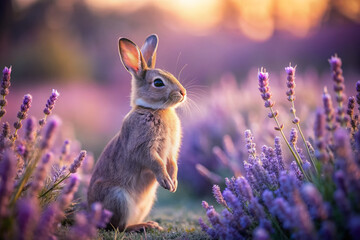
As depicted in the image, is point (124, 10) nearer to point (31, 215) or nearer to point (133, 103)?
point (133, 103)

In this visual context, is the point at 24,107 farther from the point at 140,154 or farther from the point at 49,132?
the point at 140,154

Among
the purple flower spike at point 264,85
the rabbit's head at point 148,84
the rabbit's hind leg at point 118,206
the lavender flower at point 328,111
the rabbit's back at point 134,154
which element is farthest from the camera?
the rabbit's head at point 148,84

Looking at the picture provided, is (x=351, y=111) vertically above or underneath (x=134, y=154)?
above

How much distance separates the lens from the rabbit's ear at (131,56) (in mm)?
3559

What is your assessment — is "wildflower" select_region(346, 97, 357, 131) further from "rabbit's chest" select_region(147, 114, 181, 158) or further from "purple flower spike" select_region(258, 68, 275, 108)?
"rabbit's chest" select_region(147, 114, 181, 158)

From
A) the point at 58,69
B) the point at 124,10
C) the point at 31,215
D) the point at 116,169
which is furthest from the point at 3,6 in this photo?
the point at 31,215

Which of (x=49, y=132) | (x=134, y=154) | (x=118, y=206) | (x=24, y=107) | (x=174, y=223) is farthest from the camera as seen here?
(x=174, y=223)

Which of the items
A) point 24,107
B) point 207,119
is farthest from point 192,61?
point 24,107

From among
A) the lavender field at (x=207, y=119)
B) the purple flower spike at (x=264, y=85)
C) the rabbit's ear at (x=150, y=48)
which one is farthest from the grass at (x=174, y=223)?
the rabbit's ear at (x=150, y=48)

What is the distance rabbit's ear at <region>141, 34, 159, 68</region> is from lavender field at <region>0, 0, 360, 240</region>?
982 mm

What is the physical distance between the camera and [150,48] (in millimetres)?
4082

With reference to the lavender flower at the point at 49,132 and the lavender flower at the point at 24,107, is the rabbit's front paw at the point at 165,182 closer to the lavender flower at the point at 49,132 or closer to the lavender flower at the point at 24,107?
the lavender flower at the point at 24,107

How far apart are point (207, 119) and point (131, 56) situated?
126 inches

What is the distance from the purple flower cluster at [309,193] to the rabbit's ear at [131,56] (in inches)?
68.5
